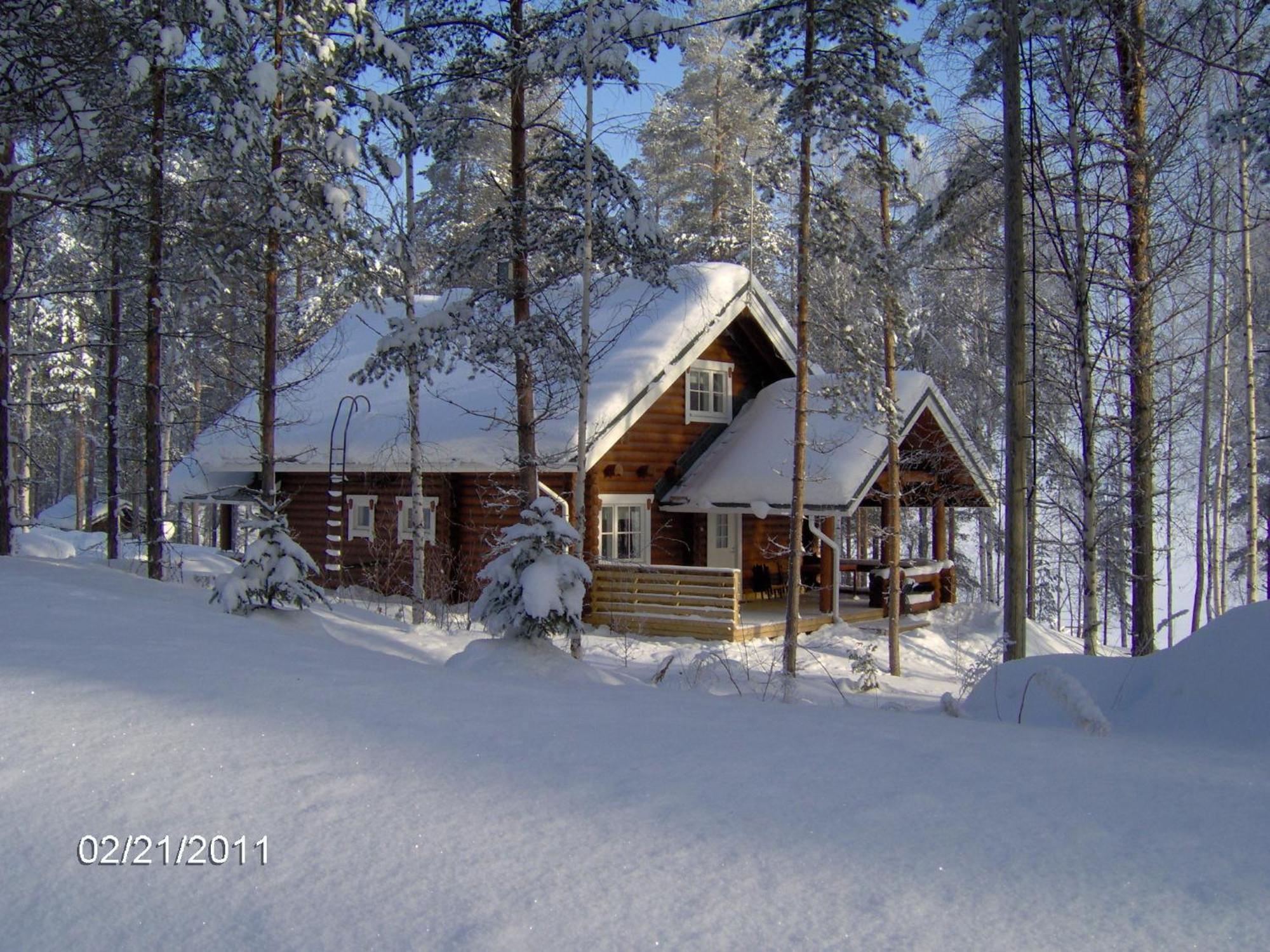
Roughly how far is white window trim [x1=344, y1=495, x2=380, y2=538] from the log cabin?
0.04 metres

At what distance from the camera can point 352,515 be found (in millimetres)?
19828

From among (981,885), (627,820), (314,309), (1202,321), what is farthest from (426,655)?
(1202,321)

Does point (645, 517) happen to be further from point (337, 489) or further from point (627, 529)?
point (337, 489)

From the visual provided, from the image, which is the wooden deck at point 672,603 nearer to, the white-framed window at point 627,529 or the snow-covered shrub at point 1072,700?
the white-framed window at point 627,529

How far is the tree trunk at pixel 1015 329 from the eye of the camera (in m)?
9.48

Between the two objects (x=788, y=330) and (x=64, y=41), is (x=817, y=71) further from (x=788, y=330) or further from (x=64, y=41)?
(x=64, y=41)

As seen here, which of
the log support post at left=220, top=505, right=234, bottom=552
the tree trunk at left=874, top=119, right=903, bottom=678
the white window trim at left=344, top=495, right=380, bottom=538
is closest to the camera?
the tree trunk at left=874, top=119, right=903, bottom=678

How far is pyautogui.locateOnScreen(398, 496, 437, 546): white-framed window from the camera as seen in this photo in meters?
18.2

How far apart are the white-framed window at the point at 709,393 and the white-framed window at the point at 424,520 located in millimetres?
5253

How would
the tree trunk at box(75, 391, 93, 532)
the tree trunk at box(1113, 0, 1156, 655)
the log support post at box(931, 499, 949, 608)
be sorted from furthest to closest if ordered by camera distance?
1. the tree trunk at box(75, 391, 93, 532)
2. the log support post at box(931, 499, 949, 608)
3. the tree trunk at box(1113, 0, 1156, 655)

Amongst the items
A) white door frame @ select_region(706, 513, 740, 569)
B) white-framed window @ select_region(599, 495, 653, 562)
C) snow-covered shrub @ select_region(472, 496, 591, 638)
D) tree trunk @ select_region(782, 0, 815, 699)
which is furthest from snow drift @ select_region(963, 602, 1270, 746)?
white door frame @ select_region(706, 513, 740, 569)

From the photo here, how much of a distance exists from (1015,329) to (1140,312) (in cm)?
Answer: 415

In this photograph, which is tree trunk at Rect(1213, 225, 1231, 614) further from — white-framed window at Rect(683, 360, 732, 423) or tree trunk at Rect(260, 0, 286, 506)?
tree trunk at Rect(260, 0, 286, 506)

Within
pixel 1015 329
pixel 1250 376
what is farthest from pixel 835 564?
pixel 1250 376
